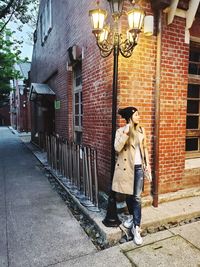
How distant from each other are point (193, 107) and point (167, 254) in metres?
3.03

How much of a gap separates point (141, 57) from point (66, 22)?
12.5 feet

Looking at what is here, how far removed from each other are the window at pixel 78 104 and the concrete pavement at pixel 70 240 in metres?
2.27

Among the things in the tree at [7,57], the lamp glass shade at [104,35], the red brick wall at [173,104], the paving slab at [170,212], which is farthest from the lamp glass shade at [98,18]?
the tree at [7,57]

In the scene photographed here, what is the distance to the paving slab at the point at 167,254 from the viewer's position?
8.72 feet

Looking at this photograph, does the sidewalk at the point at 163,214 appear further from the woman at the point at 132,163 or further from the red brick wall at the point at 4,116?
the red brick wall at the point at 4,116

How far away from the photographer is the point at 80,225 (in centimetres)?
364

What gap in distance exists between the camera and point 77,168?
4820 millimetres

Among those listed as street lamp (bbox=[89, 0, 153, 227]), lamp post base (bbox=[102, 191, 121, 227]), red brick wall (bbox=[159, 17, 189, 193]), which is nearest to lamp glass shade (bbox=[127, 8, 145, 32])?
street lamp (bbox=[89, 0, 153, 227])

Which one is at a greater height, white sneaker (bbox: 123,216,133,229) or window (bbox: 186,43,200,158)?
window (bbox: 186,43,200,158)

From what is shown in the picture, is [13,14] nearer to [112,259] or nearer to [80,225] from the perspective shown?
[80,225]

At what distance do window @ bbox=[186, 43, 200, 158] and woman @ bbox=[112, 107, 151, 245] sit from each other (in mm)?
1960

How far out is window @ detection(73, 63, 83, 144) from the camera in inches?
245

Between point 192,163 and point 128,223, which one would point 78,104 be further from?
point 128,223

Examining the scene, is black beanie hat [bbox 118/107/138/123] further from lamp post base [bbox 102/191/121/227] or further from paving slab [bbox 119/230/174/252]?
paving slab [bbox 119/230/174/252]
